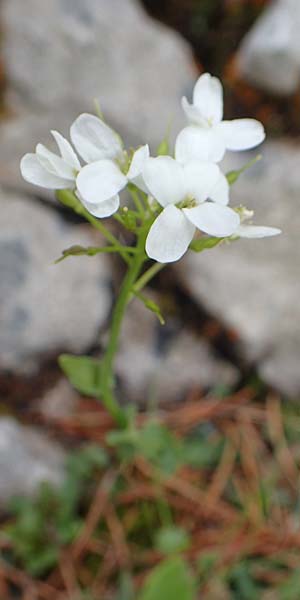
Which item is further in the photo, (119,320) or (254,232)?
(119,320)

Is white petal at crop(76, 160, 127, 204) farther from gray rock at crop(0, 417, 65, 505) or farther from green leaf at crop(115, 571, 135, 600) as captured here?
green leaf at crop(115, 571, 135, 600)

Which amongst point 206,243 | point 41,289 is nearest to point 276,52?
point 41,289

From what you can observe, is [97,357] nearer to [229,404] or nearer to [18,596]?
[229,404]

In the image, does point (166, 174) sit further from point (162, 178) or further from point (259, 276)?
point (259, 276)

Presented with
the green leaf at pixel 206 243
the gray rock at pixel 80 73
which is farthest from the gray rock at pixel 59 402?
the green leaf at pixel 206 243

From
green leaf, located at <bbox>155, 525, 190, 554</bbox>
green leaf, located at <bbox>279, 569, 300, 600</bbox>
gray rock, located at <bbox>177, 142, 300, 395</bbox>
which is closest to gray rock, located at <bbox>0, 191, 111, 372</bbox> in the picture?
gray rock, located at <bbox>177, 142, 300, 395</bbox>

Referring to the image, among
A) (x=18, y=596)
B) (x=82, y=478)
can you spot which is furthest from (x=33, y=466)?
(x=18, y=596)

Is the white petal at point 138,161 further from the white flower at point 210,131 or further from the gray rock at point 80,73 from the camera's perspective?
the gray rock at point 80,73
